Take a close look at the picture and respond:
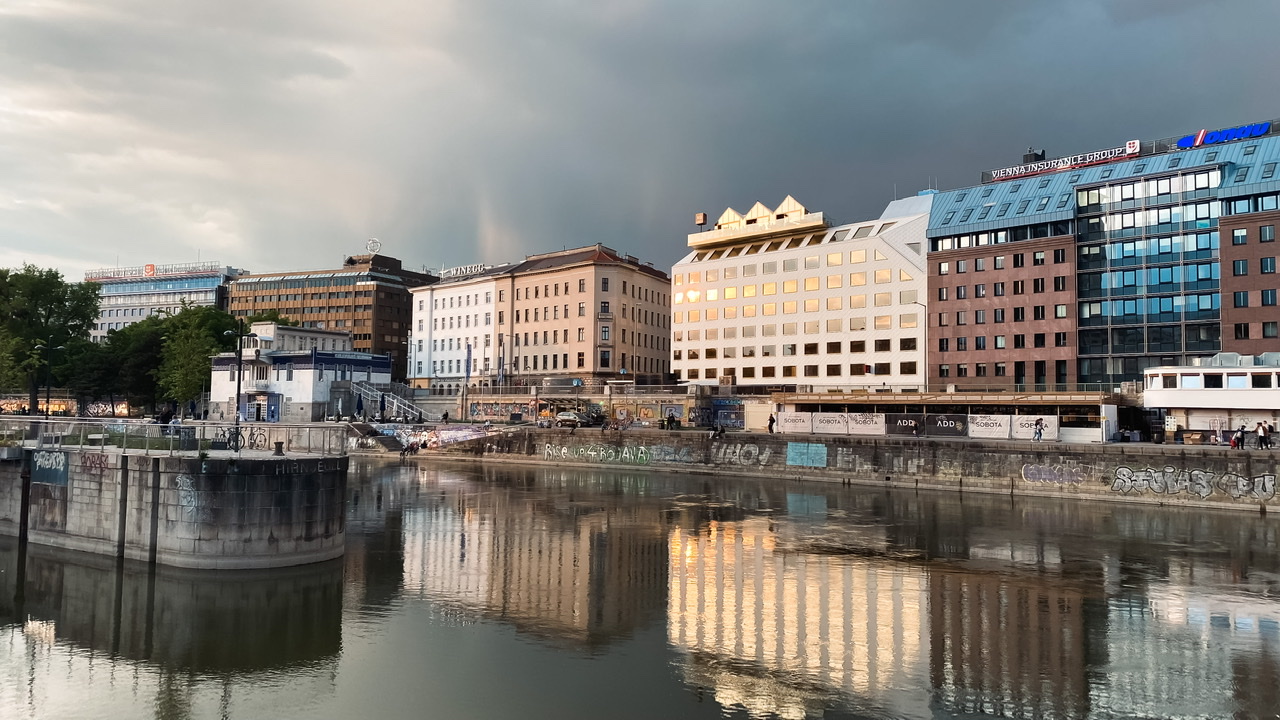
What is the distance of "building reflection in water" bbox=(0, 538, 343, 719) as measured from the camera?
21.9 metres

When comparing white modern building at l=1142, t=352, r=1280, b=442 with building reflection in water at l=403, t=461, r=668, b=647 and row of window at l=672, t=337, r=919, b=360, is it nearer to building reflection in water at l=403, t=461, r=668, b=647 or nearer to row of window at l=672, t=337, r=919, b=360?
row of window at l=672, t=337, r=919, b=360

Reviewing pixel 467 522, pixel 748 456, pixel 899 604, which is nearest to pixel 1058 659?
pixel 899 604

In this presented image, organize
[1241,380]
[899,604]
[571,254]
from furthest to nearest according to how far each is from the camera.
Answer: [571,254] → [1241,380] → [899,604]

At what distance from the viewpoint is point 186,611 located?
2825 cm

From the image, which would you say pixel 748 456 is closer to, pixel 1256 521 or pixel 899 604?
pixel 1256 521

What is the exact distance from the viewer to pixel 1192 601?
30.4 meters

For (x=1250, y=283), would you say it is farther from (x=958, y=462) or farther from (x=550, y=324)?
(x=550, y=324)

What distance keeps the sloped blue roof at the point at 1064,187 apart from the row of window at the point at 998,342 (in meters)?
13.6

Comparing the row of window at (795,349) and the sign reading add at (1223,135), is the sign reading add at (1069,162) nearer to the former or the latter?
the sign reading add at (1223,135)

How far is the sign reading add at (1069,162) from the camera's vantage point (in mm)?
96562

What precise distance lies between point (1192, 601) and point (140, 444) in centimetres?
4480

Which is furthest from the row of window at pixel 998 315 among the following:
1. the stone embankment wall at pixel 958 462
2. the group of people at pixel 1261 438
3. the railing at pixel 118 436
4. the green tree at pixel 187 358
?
the green tree at pixel 187 358

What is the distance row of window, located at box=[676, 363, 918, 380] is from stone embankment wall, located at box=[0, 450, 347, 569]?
3158 inches

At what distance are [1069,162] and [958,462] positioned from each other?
183 feet
